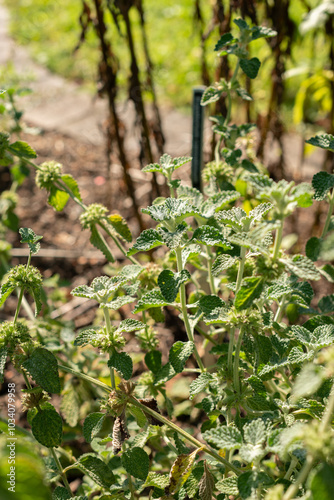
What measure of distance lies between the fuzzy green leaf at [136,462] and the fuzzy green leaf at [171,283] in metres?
0.33

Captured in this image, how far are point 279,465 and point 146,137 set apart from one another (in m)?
1.31

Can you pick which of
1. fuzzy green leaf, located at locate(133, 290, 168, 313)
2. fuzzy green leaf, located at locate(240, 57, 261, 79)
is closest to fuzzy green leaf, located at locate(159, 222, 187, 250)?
fuzzy green leaf, located at locate(133, 290, 168, 313)

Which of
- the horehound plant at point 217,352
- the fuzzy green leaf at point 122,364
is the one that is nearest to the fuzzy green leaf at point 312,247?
the horehound plant at point 217,352

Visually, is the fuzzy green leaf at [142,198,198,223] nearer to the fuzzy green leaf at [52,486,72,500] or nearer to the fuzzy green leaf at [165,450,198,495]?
the fuzzy green leaf at [165,450,198,495]

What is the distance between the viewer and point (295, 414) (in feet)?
3.05

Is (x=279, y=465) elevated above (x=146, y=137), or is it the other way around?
(x=146, y=137)

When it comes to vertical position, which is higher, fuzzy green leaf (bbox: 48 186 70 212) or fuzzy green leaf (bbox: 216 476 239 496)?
fuzzy green leaf (bbox: 48 186 70 212)

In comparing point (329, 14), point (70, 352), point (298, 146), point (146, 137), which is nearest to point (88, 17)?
point (146, 137)

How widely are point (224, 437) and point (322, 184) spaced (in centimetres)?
51

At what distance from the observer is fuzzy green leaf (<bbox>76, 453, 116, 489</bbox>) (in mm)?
996

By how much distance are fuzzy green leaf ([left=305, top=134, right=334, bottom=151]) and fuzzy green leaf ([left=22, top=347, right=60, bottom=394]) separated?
655mm

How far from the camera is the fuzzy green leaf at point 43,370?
35.1 inches

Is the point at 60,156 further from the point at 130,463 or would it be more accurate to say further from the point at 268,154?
the point at 130,463

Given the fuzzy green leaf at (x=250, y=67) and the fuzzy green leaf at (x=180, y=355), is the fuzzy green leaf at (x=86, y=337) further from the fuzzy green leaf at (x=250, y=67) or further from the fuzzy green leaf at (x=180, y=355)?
the fuzzy green leaf at (x=250, y=67)
